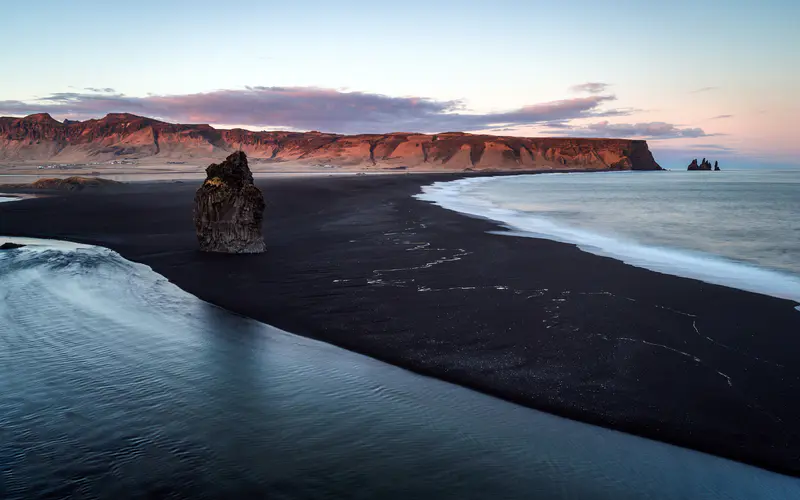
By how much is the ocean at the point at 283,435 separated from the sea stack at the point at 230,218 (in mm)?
6183

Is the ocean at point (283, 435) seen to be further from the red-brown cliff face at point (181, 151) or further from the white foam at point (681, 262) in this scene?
the red-brown cliff face at point (181, 151)

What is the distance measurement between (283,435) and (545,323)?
429 cm

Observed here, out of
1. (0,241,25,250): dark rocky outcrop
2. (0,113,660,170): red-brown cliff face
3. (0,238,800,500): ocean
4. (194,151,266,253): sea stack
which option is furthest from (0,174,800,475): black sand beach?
(0,113,660,170): red-brown cliff face

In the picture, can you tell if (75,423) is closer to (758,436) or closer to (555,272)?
(758,436)

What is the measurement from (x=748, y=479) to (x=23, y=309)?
10246mm

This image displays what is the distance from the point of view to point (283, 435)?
4.61 m

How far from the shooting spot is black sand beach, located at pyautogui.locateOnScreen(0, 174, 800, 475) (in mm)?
4965

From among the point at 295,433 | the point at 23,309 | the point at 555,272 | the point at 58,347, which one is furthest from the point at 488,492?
the point at 23,309

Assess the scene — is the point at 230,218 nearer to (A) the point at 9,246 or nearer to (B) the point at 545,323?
(A) the point at 9,246

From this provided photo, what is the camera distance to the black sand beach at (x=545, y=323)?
195 inches

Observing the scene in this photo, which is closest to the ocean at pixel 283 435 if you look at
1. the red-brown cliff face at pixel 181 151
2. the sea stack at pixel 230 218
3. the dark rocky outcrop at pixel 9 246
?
the sea stack at pixel 230 218

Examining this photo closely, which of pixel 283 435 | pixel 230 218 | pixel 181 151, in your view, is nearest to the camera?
pixel 283 435

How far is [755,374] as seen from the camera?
5.63 m

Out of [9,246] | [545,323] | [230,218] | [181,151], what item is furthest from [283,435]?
[181,151]
